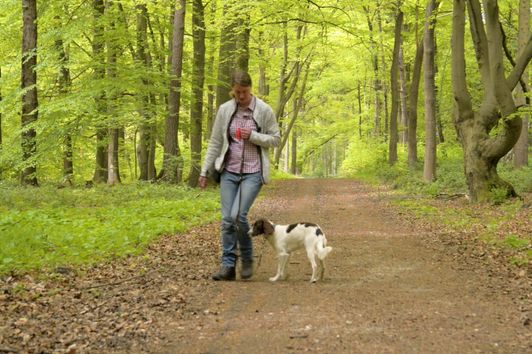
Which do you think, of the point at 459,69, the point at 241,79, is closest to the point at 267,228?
the point at 241,79

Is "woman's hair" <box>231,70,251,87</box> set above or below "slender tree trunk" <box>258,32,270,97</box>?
below

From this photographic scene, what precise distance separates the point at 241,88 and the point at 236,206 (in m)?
1.37

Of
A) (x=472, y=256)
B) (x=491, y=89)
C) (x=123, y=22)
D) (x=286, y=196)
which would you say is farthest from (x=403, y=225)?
(x=123, y=22)

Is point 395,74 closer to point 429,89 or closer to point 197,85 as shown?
point 429,89

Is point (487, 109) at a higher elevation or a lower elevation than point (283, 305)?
higher

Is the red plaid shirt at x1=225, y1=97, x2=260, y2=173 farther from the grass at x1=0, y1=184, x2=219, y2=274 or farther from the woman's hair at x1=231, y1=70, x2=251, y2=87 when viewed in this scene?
the grass at x1=0, y1=184, x2=219, y2=274

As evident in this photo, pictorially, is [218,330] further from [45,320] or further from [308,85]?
[308,85]

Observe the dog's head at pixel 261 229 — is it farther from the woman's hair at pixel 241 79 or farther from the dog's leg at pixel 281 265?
the woman's hair at pixel 241 79

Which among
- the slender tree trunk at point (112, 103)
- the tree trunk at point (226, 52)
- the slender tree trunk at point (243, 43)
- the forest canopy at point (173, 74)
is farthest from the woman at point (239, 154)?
the slender tree trunk at point (243, 43)

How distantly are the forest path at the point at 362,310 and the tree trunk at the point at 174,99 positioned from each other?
9335 millimetres

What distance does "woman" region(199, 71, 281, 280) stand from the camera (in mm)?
6551

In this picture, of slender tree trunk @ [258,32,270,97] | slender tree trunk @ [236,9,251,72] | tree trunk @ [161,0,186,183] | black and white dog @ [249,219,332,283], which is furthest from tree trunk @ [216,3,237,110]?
black and white dog @ [249,219,332,283]

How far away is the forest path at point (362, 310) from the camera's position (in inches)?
169

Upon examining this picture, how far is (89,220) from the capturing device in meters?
10.7
